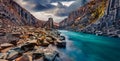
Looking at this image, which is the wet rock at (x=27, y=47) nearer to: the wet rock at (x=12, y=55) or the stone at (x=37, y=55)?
the stone at (x=37, y=55)

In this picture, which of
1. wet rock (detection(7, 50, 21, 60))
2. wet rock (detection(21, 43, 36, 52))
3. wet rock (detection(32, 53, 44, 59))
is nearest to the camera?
wet rock (detection(7, 50, 21, 60))

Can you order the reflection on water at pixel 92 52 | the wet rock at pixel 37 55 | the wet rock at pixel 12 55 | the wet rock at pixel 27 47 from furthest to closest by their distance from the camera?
the reflection on water at pixel 92 52 → the wet rock at pixel 27 47 → the wet rock at pixel 37 55 → the wet rock at pixel 12 55

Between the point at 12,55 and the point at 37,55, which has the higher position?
the point at 12,55

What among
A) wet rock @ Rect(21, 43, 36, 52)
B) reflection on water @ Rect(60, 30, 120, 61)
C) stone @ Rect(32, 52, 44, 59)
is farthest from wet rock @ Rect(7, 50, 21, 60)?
reflection on water @ Rect(60, 30, 120, 61)

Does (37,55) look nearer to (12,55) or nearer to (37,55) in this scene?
(37,55)

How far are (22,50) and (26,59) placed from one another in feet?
12.2

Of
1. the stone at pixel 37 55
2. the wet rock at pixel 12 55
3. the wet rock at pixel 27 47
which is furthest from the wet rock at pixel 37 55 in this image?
the wet rock at pixel 12 55

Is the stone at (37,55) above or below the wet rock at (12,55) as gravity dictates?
below

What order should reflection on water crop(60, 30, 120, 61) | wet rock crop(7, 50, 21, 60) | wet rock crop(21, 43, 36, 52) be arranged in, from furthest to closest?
reflection on water crop(60, 30, 120, 61) → wet rock crop(21, 43, 36, 52) → wet rock crop(7, 50, 21, 60)

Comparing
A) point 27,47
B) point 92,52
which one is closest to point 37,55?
point 27,47

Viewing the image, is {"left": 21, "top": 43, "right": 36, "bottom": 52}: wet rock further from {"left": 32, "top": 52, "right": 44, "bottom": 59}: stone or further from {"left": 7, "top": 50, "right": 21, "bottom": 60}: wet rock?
{"left": 7, "top": 50, "right": 21, "bottom": 60}: wet rock

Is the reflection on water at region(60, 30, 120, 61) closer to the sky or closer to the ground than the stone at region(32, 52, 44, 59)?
closer to the ground

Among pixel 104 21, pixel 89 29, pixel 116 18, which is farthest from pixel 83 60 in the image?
pixel 89 29

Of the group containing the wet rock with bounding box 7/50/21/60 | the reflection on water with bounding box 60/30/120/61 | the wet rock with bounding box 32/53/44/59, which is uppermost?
the wet rock with bounding box 7/50/21/60
